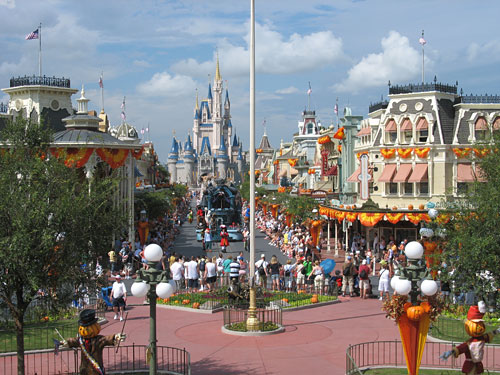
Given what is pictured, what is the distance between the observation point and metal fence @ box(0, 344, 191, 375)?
12.5 metres

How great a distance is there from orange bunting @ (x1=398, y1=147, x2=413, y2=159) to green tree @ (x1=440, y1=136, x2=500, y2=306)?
20440 mm

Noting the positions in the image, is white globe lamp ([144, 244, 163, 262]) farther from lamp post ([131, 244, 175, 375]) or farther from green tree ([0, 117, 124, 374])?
green tree ([0, 117, 124, 374])

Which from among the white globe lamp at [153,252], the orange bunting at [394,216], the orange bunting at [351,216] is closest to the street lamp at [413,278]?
the white globe lamp at [153,252]

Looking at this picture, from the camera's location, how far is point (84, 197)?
11.1 metres

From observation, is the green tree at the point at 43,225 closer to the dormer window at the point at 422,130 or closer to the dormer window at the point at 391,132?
the dormer window at the point at 422,130

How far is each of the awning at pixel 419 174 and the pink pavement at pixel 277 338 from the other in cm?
1420

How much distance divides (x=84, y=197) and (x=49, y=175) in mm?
780

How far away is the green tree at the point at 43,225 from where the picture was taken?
10.3m

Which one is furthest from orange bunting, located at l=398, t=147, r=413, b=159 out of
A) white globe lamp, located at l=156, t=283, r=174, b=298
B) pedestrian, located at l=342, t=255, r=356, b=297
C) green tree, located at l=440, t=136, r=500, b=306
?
white globe lamp, located at l=156, t=283, r=174, b=298

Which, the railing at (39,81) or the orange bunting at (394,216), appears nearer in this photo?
the orange bunting at (394,216)

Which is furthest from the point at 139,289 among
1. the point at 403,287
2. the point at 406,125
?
the point at 406,125

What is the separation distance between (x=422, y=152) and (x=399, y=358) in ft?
69.5

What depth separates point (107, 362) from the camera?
521 inches

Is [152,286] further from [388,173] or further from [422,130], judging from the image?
[422,130]
